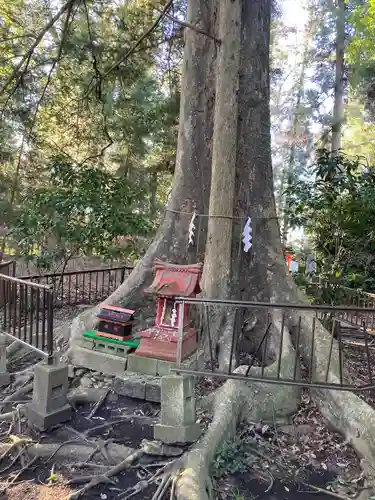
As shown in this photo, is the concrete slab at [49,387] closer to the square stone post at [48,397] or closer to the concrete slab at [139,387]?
the square stone post at [48,397]

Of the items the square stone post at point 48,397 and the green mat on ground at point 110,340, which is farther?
the green mat on ground at point 110,340

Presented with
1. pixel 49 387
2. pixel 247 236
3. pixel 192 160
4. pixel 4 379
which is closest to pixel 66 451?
pixel 49 387

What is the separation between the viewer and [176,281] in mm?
3949

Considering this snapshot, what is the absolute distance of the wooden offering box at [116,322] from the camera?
425cm

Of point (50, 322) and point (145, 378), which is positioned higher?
point (50, 322)

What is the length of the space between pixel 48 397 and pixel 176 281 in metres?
1.56

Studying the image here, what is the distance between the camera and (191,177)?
5.25 m

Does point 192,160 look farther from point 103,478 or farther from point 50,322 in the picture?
point 103,478

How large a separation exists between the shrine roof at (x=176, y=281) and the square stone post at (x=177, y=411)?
101cm

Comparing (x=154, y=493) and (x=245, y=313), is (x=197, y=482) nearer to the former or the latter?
(x=154, y=493)

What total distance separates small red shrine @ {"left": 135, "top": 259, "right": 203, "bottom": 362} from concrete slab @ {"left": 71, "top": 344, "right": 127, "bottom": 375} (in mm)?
287

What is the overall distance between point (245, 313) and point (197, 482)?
2.50 m

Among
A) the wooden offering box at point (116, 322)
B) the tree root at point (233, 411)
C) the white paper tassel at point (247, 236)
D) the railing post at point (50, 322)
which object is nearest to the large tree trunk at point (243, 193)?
the tree root at point (233, 411)

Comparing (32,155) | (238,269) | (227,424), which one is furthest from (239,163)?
(32,155)
